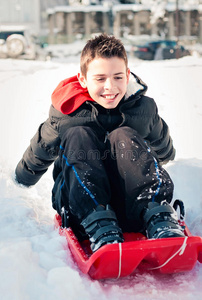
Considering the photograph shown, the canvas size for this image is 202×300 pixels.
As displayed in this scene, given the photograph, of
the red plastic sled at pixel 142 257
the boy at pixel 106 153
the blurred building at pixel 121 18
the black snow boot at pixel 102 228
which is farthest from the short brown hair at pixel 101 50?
the blurred building at pixel 121 18

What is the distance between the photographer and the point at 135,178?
5.30 feet

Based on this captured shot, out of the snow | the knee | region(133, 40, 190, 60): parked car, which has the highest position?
the knee

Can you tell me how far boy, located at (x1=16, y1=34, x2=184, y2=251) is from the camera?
5.01 ft

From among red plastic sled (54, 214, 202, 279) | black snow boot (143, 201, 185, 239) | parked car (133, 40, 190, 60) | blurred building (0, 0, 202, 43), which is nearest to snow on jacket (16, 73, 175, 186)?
black snow boot (143, 201, 185, 239)

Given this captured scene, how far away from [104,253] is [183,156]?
211 cm

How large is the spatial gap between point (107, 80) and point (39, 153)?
0.59 meters

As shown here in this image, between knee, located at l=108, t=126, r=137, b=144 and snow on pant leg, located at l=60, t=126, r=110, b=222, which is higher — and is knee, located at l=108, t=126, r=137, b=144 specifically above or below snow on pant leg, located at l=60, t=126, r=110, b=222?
above

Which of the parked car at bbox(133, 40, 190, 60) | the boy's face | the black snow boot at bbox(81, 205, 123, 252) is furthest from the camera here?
the parked car at bbox(133, 40, 190, 60)

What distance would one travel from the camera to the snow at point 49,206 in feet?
4.41

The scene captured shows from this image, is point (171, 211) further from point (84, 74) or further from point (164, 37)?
point (164, 37)

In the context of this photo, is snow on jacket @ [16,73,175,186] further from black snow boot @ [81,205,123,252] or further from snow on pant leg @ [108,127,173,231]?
black snow boot @ [81,205,123,252]

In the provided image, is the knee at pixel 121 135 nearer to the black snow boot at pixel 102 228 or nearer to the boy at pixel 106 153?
the boy at pixel 106 153

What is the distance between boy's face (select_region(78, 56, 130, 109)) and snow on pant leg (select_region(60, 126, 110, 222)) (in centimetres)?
22

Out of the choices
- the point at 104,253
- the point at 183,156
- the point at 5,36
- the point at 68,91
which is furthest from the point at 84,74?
the point at 5,36
